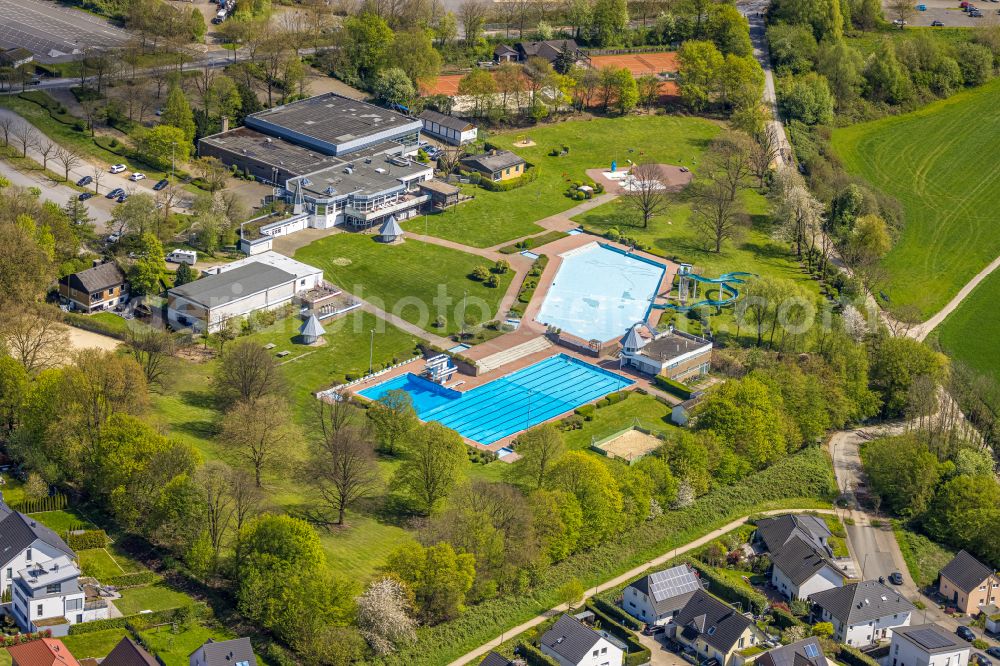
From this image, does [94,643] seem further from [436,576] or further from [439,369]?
[439,369]

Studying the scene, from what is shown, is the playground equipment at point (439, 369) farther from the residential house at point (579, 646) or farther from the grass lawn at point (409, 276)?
the residential house at point (579, 646)

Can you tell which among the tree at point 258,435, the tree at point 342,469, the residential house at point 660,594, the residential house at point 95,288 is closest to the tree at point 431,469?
the tree at point 342,469

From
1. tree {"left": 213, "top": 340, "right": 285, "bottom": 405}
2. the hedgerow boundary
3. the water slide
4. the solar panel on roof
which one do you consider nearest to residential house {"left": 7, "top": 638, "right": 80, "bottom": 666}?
the hedgerow boundary

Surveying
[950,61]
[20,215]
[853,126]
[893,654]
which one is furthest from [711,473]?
[950,61]

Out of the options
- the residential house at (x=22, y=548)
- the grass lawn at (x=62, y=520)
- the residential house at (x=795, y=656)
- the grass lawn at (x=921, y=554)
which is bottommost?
the grass lawn at (x=921, y=554)

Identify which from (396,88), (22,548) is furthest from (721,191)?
(22,548)
